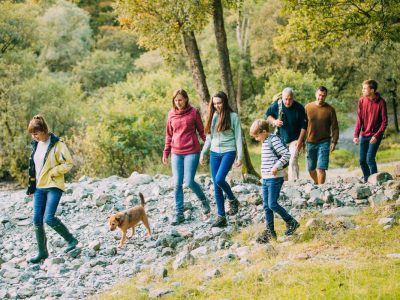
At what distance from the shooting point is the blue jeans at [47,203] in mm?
7734

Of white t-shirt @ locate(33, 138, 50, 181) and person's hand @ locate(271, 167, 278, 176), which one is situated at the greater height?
white t-shirt @ locate(33, 138, 50, 181)

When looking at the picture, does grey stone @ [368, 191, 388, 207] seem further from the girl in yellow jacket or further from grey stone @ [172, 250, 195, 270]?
the girl in yellow jacket

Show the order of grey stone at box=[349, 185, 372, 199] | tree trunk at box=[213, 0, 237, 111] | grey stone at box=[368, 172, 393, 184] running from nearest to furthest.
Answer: grey stone at box=[349, 185, 372, 199] → grey stone at box=[368, 172, 393, 184] → tree trunk at box=[213, 0, 237, 111]

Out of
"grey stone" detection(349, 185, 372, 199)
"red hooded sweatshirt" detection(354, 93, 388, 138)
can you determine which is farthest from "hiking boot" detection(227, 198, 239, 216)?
"red hooded sweatshirt" detection(354, 93, 388, 138)

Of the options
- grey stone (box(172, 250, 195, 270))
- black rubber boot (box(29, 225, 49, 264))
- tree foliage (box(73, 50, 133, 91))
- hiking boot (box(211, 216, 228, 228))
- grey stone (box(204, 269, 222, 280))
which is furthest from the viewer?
tree foliage (box(73, 50, 133, 91))

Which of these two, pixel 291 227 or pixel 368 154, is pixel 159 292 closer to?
pixel 291 227

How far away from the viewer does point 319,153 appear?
10820 mm

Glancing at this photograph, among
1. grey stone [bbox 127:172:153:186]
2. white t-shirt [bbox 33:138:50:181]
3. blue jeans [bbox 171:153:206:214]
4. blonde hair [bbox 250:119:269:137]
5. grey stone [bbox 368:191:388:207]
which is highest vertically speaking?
blonde hair [bbox 250:119:269:137]

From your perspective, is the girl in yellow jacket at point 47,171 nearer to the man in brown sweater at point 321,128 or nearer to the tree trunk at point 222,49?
the man in brown sweater at point 321,128

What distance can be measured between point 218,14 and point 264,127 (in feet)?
23.1

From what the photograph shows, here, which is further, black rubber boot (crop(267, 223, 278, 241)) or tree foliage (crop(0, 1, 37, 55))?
tree foliage (crop(0, 1, 37, 55))

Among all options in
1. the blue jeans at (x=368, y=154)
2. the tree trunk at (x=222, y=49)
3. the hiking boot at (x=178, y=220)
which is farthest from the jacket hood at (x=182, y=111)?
the tree trunk at (x=222, y=49)

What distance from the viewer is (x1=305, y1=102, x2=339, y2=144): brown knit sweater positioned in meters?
10.5

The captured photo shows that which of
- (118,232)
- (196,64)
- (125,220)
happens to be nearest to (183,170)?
(125,220)
